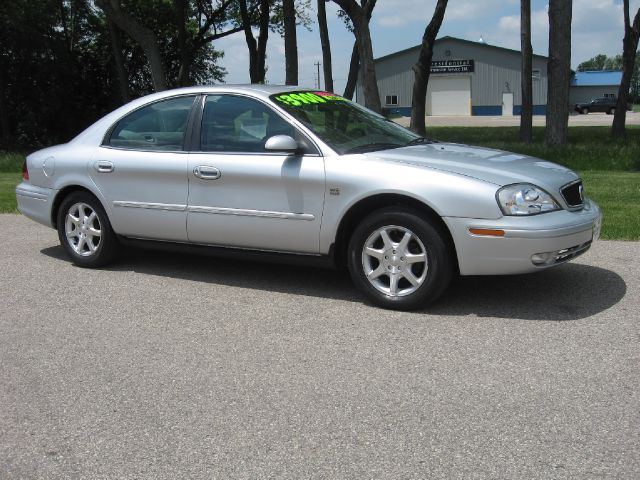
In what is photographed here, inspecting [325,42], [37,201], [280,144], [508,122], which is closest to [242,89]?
[280,144]

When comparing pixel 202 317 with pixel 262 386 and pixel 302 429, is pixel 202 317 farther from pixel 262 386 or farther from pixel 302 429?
pixel 302 429

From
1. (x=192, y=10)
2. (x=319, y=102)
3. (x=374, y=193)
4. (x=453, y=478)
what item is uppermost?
(x=192, y=10)

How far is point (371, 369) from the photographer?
4227 millimetres

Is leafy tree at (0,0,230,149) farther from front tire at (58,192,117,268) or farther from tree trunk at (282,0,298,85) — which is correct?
front tire at (58,192,117,268)

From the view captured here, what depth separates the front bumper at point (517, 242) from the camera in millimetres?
4887

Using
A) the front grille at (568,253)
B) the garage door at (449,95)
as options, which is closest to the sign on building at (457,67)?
the garage door at (449,95)

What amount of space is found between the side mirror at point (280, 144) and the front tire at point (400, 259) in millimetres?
755

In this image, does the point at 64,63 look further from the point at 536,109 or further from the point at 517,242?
the point at 536,109

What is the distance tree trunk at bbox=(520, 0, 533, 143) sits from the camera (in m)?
23.0

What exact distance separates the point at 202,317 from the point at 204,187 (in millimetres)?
1176

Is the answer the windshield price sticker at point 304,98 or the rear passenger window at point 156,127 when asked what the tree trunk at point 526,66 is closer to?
the windshield price sticker at point 304,98

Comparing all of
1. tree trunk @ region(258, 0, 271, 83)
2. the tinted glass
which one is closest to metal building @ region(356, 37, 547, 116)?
tree trunk @ region(258, 0, 271, 83)

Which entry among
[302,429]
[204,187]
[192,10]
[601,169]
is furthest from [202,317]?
[192,10]

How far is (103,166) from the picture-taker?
658 cm
